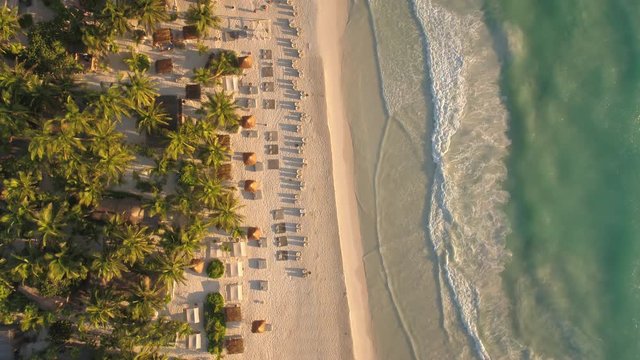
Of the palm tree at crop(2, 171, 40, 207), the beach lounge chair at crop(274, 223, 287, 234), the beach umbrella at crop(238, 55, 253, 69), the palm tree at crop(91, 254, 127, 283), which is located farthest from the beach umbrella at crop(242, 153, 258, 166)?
the palm tree at crop(2, 171, 40, 207)

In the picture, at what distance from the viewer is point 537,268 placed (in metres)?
23.6

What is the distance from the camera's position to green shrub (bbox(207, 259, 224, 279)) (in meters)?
22.2

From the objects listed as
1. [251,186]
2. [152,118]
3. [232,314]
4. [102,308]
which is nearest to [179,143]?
[152,118]

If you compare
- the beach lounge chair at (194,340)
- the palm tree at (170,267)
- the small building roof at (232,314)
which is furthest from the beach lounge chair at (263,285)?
the palm tree at (170,267)

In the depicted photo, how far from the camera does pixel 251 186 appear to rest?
73.3ft

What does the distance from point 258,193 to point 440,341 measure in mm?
11614

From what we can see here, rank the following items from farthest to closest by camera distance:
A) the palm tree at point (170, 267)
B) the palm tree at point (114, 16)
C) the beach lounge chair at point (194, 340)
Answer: the beach lounge chair at point (194, 340), the palm tree at point (114, 16), the palm tree at point (170, 267)

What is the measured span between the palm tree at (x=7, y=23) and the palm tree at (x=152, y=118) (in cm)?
633

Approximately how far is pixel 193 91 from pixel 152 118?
2.72 metres

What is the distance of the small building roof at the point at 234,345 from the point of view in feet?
72.7

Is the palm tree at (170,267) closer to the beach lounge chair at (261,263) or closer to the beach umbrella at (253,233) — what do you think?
the beach umbrella at (253,233)

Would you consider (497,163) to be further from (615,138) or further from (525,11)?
(525,11)

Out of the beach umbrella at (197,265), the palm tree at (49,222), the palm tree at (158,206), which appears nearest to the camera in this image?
the palm tree at (49,222)

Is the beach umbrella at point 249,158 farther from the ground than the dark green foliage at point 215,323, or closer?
farther from the ground
